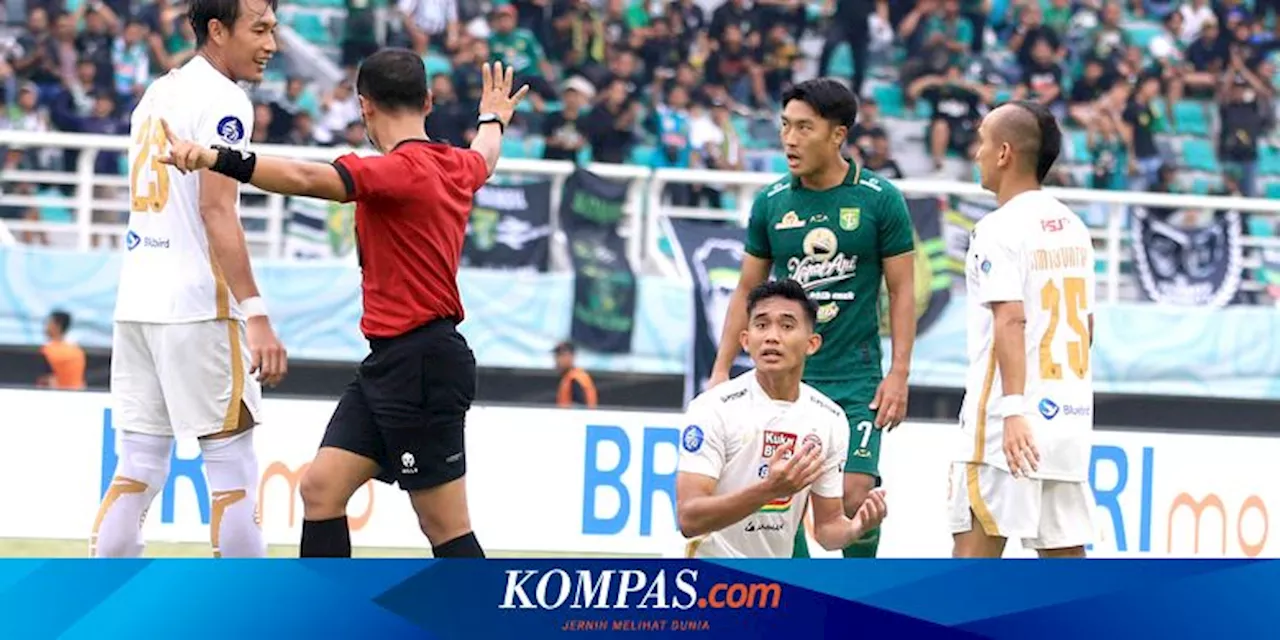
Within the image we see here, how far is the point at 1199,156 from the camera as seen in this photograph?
20.5 m

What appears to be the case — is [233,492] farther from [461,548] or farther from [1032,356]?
[1032,356]

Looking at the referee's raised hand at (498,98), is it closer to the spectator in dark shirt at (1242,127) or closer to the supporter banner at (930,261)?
the supporter banner at (930,261)

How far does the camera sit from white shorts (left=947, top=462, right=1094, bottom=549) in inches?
273

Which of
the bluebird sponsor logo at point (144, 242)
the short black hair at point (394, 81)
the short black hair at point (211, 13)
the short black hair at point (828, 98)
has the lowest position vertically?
the bluebird sponsor logo at point (144, 242)

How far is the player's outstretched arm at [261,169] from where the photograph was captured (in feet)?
18.2

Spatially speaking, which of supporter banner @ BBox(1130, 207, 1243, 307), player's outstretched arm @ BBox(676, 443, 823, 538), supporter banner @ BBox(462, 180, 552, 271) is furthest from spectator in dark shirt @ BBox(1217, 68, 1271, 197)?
player's outstretched arm @ BBox(676, 443, 823, 538)

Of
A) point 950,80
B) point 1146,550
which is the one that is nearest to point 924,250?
point 1146,550

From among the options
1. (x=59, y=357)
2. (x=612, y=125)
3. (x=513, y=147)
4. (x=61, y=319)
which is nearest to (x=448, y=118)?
(x=513, y=147)

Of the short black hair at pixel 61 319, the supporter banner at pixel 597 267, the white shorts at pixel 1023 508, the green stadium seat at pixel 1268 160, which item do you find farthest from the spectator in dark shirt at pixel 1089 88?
the white shorts at pixel 1023 508

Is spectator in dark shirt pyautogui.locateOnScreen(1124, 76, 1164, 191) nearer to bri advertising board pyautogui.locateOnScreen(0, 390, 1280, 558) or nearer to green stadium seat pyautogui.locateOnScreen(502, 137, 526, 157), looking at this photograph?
green stadium seat pyautogui.locateOnScreen(502, 137, 526, 157)

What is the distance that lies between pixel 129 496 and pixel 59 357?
776cm

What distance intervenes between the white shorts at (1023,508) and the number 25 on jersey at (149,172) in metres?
2.75

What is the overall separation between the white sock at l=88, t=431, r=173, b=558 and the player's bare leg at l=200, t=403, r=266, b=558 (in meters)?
0.18

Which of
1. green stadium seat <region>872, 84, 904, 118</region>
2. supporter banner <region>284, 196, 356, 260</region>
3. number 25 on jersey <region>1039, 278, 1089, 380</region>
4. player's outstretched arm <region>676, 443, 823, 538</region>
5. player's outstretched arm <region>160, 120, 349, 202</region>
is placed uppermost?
green stadium seat <region>872, 84, 904, 118</region>
